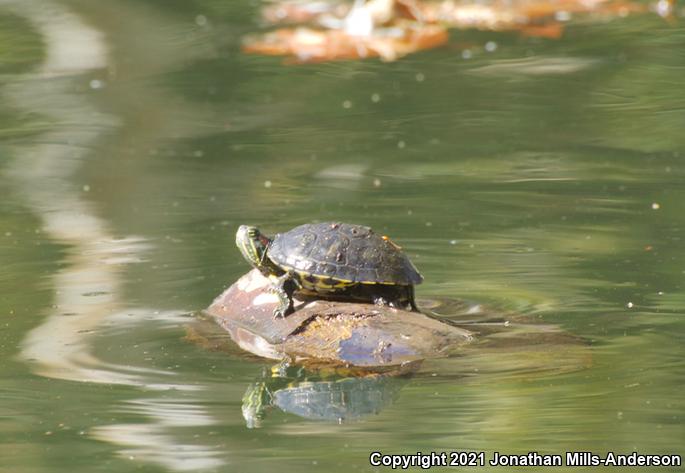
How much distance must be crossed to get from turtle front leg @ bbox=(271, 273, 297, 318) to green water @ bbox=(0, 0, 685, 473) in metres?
0.21

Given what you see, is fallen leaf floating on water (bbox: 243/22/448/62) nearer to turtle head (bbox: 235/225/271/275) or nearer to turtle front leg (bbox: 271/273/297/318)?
turtle head (bbox: 235/225/271/275)

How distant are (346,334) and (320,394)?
1.03 ft

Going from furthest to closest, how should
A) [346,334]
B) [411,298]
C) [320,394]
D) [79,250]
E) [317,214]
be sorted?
[317,214], [79,250], [411,298], [346,334], [320,394]

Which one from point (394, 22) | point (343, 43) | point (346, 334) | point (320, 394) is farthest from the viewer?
point (394, 22)

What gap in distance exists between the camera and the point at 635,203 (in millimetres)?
6723

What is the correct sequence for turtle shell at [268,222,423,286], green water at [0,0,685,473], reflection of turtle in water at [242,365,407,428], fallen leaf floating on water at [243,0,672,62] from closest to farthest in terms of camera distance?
1. green water at [0,0,685,473]
2. reflection of turtle in water at [242,365,407,428]
3. turtle shell at [268,222,423,286]
4. fallen leaf floating on water at [243,0,672,62]

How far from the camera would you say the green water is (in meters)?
4.18

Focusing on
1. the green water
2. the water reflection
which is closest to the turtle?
the green water

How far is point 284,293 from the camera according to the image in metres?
4.88

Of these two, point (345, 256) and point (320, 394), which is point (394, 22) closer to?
point (345, 256)

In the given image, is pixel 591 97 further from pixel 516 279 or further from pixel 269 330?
pixel 269 330

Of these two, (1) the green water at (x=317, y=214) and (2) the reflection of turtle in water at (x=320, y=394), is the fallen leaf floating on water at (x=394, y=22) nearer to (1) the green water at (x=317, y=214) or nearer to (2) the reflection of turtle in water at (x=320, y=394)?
(1) the green water at (x=317, y=214)

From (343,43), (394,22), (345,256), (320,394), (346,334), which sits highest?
(394,22)

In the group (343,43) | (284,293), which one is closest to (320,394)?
(284,293)
